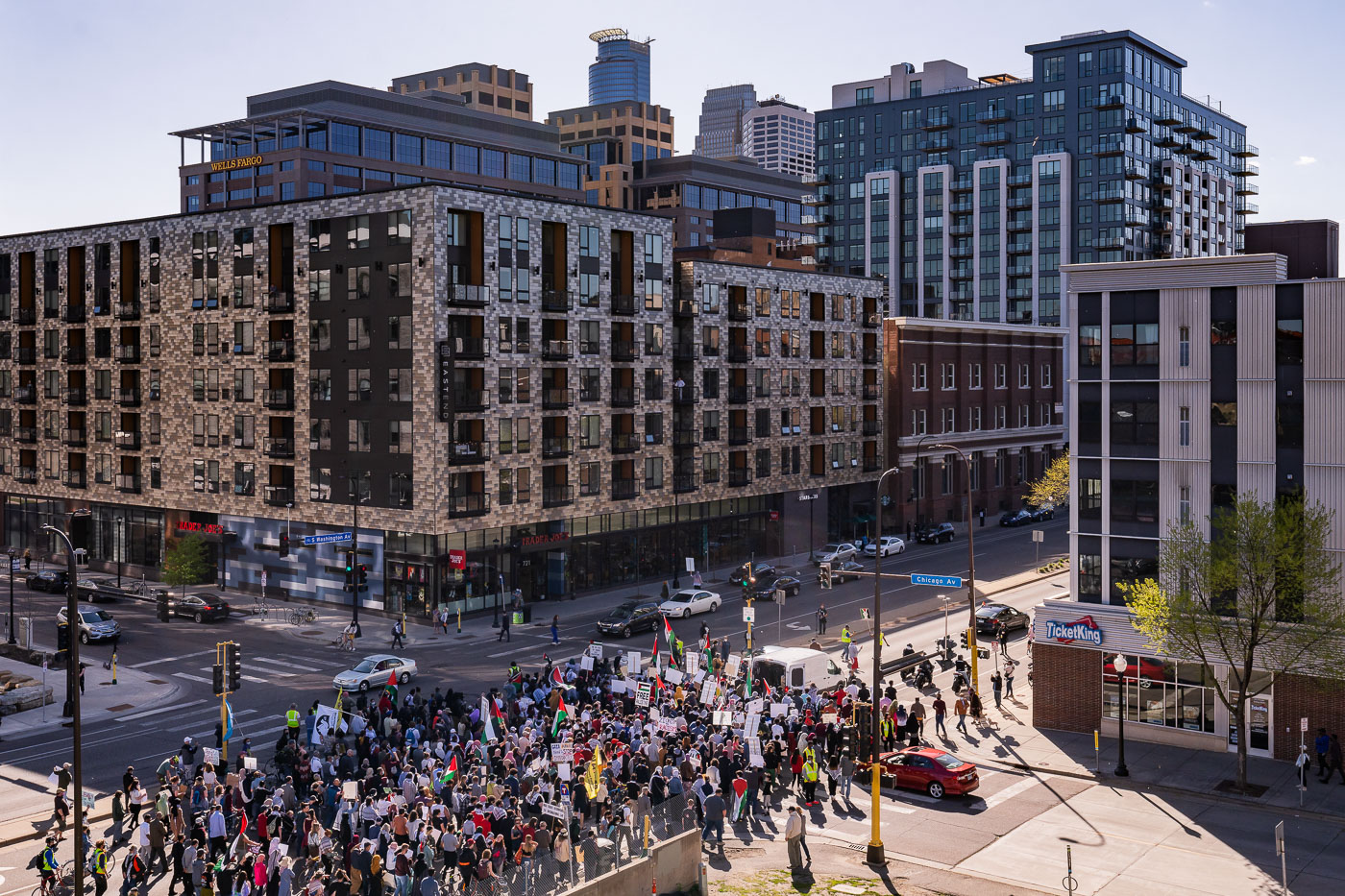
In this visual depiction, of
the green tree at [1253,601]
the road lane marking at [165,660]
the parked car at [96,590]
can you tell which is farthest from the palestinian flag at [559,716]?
the parked car at [96,590]

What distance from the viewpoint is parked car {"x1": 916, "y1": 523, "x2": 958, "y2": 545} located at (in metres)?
92.8

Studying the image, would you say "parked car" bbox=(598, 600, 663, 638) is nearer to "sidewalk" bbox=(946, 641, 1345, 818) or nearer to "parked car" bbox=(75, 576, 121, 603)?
"sidewalk" bbox=(946, 641, 1345, 818)

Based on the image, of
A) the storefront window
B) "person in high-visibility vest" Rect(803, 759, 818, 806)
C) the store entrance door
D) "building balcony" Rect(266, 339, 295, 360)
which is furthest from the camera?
"building balcony" Rect(266, 339, 295, 360)

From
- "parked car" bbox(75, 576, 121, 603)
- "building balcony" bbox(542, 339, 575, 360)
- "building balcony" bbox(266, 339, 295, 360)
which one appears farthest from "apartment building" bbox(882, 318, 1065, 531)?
"parked car" bbox(75, 576, 121, 603)

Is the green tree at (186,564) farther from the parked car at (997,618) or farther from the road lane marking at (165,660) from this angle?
the parked car at (997,618)

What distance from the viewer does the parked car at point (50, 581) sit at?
245ft

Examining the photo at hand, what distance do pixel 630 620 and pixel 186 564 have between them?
28886 millimetres

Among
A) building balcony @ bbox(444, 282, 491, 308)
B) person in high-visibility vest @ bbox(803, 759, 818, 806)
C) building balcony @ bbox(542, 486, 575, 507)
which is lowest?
person in high-visibility vest @ bbox(803, 759, 818, 806)

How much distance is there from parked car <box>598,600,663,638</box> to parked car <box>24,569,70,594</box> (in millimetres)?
35377

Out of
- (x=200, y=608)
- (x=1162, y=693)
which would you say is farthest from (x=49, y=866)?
(x=200, y=608)

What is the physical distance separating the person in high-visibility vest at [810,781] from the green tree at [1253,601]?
1195 centimetres

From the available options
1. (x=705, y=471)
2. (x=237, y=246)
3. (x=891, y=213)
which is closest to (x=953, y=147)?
(x=891, y=213)

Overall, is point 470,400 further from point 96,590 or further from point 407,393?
point 96,590

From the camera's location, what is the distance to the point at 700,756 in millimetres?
34875
